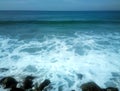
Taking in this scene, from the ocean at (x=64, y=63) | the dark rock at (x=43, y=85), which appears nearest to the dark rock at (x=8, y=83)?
the ocean at (x=64, y=63)

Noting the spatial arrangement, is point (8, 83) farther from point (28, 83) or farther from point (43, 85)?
point (43, 85)

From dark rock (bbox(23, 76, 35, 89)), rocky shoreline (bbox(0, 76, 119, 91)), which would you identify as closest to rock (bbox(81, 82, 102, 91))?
rocky shoreline (bbox(0, 76, 119, 91))

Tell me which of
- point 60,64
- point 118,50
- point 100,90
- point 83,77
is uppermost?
point 118,50

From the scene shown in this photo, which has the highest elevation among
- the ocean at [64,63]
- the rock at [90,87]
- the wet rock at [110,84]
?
the ocean at [64,63]

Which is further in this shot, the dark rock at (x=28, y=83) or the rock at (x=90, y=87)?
the dark rock at (x=28, y=83)

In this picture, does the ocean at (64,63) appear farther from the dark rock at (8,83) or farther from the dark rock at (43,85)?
the dark rock at (8,83)

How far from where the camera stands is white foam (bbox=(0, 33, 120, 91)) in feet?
22.8

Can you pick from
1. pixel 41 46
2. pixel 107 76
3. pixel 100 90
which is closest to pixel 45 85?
pixel 100 90

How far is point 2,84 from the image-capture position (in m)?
6.05

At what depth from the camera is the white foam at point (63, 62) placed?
6957 millimetres

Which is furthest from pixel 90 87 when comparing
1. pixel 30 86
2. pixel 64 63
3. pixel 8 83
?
pixel 8 83

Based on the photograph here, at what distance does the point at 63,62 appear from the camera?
8.59 m

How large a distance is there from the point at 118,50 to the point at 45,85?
6.20 meters

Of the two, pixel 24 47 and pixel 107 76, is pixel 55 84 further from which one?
pixel 24 47
